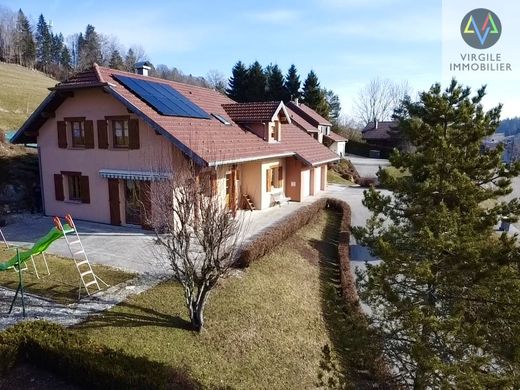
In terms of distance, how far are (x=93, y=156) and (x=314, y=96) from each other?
4430 centimetres

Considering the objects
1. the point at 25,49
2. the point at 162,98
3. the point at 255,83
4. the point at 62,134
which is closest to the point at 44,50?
the point at 25,49

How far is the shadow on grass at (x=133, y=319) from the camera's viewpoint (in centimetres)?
1052

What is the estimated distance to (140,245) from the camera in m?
18.0

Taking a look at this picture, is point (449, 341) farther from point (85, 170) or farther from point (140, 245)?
point (85, 170)

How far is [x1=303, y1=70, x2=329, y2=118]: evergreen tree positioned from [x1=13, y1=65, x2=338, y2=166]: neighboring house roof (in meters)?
32.4

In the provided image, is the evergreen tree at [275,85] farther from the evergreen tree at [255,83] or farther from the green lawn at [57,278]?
the green lawn at [57,278]

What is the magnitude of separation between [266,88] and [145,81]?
43.6 m

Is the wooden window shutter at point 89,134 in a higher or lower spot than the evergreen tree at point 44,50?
lower

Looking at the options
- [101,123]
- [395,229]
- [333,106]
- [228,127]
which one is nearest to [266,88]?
[333,106]

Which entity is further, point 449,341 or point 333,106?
point 333,106

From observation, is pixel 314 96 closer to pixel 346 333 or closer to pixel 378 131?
pixel 378 131

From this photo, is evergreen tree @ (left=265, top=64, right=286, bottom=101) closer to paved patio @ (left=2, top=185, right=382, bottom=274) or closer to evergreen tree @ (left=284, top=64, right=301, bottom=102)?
evergreen tree @ (left=284, top=64, right=301, bottom=102)

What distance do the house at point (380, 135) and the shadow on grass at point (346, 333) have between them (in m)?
64.2

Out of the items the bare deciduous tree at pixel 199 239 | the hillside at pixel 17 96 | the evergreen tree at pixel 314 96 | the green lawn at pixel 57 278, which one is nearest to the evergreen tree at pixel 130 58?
the hillside at pixel 17 96
